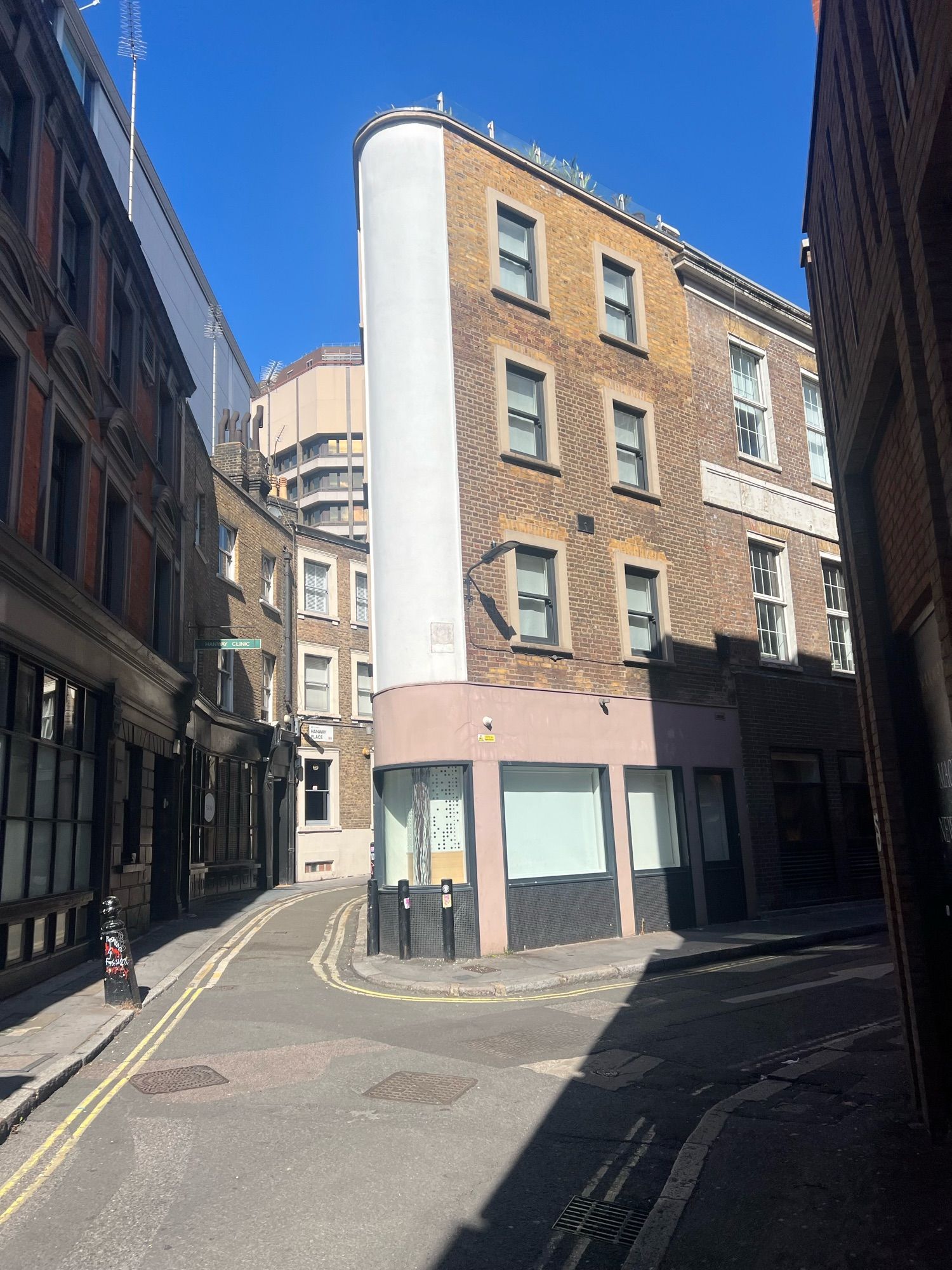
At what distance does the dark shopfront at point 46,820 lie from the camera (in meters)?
10.9

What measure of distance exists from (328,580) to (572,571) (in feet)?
60.2

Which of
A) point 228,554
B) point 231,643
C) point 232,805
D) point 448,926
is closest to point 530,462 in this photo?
point 231,643

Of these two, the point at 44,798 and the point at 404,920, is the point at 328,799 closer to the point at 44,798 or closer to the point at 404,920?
the point at 404,920

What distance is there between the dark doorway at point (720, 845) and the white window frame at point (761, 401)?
713 centimetres

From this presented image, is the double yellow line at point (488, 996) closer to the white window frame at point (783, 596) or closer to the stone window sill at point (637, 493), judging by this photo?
the white window frame at point (783, 596)

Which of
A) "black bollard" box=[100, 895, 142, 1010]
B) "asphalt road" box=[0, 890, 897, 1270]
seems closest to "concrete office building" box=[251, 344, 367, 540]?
"black bollard" box=[100, 895, 142, 1010]

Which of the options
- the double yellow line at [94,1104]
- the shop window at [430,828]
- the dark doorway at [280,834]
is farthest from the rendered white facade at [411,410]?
the dark doorway at [280,834]

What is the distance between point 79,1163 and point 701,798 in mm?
13868

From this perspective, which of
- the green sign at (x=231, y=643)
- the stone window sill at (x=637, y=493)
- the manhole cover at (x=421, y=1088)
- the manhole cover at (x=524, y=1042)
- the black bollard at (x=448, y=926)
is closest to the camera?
the manhole cover at (x=421, y=1088)

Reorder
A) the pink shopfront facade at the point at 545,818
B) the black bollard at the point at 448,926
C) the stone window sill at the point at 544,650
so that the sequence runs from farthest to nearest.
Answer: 1. the stone window sill at the point at 544,650
2. the pink shopfront facade at the point at 545,818
3. the black bollard at the point at 448,926

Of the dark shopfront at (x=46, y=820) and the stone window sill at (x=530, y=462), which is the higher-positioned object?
the stone window sill at (x=530, y=462)

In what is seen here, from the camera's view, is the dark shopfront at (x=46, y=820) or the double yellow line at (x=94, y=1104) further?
the dark shopfront at (x=46, y=820)

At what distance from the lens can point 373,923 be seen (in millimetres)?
14250

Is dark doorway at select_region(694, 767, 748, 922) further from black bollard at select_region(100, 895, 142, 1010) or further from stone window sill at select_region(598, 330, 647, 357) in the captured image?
black bollard at select_region(100, 895, 142, 1010)
